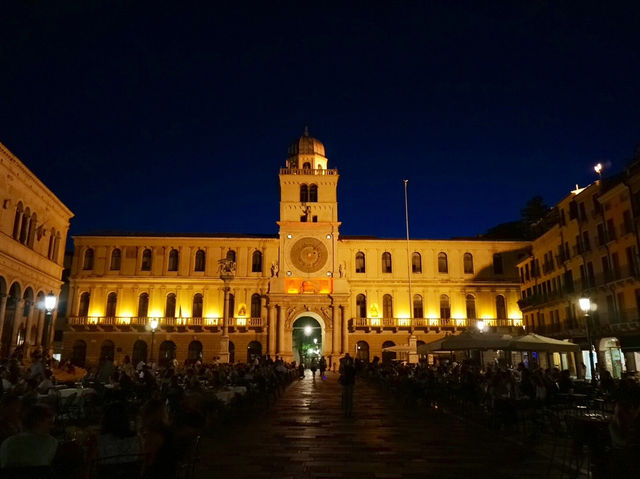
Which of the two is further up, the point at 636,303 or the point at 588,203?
the point at 588,203

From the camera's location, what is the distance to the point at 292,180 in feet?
167

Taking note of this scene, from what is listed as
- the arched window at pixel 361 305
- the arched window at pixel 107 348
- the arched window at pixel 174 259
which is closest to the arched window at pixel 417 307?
the arched window at pixel 361 305

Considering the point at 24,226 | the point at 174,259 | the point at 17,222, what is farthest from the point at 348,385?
the point at 174,259

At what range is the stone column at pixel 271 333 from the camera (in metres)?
45.2

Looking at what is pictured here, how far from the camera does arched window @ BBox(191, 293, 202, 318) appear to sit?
158 ft

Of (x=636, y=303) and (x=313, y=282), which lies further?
(x=313, y=282)

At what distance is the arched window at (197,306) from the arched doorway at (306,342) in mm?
10512

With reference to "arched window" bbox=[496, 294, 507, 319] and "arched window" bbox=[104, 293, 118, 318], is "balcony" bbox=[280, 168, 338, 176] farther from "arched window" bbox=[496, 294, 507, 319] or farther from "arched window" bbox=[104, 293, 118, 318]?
"arched window" bbox=[496, 294, 507, 319]

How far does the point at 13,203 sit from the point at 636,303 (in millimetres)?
38569

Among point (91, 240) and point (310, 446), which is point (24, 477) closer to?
point (310, 446)

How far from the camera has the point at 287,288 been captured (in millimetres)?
47219

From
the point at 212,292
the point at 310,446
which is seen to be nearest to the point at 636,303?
the point at 310,446

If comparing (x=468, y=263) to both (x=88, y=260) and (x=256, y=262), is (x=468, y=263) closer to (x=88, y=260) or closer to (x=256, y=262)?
(x=256, y=262)

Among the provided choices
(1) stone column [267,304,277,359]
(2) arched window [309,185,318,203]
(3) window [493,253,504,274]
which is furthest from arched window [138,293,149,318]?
(3) window [493,253,504,274]
